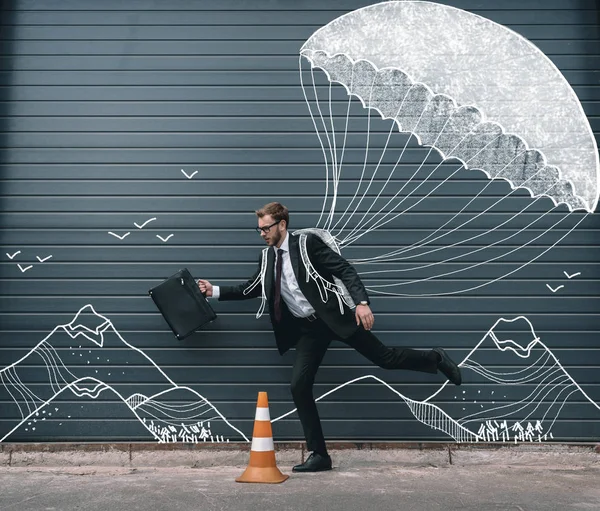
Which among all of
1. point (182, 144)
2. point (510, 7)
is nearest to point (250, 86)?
point (182, 144)

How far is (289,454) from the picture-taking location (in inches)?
217

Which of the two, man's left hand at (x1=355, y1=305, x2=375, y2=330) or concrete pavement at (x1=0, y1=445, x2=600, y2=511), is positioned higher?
man's left hand at (x1=355, y1=305, x2=375, y2=330)

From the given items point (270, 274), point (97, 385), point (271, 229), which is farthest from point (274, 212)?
point (97, 385)

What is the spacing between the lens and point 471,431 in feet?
18.3

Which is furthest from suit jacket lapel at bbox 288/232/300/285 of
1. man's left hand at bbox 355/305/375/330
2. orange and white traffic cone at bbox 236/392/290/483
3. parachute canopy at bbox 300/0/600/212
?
parachute canopy at bbox 300/0/600/212

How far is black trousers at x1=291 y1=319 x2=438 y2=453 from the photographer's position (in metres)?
4.95

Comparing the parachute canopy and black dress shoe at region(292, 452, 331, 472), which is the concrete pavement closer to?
black dress shoe at region(292, 452, 331, 472)

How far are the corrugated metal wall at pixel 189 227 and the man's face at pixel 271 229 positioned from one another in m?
0.62

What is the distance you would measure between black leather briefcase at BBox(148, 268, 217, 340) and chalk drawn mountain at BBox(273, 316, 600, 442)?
1.13 metres

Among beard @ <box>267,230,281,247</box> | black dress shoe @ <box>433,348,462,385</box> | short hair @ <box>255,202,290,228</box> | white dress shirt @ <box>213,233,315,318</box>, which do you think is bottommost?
black dress shoe @ <box>433,348,462,385</box>

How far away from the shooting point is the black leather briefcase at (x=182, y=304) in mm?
5422

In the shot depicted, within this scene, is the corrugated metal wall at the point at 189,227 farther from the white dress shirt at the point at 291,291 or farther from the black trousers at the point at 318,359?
the white dress shirt at the point at 291,291

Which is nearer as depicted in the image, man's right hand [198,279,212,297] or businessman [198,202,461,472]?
businessman [198,202,461,472]

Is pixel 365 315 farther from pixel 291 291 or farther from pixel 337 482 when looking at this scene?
pixel 337 482
